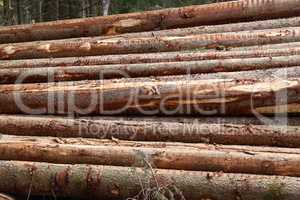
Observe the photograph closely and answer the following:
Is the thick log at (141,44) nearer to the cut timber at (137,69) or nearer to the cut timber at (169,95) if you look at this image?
the cut timber at (137,69)

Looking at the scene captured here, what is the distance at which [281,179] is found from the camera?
10.4ft

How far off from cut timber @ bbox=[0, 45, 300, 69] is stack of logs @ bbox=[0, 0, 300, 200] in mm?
17

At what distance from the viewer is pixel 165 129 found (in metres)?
4.07

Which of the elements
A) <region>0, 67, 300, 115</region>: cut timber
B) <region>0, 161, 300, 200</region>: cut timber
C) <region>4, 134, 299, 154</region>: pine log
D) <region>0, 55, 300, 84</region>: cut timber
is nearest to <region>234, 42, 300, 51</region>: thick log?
<region>0, 55, 300, 84</region>: cut timber

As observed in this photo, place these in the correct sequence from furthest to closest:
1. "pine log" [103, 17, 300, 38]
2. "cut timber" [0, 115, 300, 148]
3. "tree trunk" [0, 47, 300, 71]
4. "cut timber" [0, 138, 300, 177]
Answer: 1. "pine log" [103, 17, 300, 38]
2. "tree trunk" [0, 47, 300, 71]
3. "cut timber" [0, 115, 300, 148]
4. "cut timber" [0, 138, 300, 177]

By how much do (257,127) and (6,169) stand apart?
2.14 m

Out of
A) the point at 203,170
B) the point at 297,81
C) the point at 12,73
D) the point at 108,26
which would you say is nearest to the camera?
the point at 203,170

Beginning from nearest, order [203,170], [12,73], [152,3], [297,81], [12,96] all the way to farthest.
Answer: [203,170] → [297,81] → [12,96] → [12,73] → [152,3]

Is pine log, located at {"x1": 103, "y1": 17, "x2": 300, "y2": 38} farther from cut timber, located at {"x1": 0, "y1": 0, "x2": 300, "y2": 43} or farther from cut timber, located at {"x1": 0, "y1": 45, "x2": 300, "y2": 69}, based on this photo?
cut timber, located at {"x1": 0, "y1": 45, "x2": 300, "y2": 69}

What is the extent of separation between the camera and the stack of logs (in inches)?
133

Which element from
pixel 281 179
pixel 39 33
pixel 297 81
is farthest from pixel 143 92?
pixel 39 33

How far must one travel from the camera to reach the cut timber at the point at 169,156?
3.36 meters

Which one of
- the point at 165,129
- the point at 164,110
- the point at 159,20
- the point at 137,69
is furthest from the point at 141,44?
the point at 165,129

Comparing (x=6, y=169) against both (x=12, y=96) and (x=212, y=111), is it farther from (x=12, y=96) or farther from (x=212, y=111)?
(x=212, y=111)
